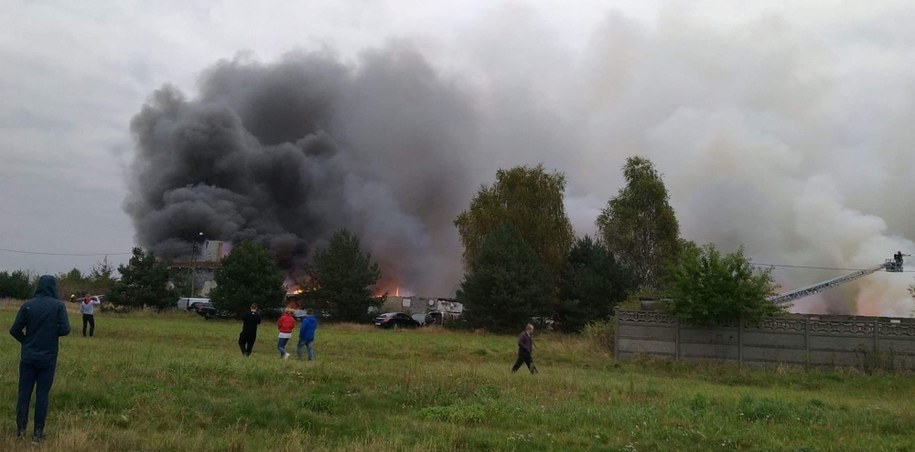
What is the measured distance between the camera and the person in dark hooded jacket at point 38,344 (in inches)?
281

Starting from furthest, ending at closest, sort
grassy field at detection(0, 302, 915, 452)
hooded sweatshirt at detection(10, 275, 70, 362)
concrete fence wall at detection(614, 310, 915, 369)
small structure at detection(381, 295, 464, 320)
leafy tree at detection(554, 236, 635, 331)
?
small structure at detection(381, 295, 464, 320) < leafy tree at detection(554, 236, 635, 331) < concrete fence wall at detection(614, 310, 915, 369) < grassy field at detection(0, 302, 915, 452) < hooded sweatshirt at detection(10, 275, 70, 362)

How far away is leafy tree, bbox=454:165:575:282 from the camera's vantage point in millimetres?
48625

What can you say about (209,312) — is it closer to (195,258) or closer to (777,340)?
(195,258)

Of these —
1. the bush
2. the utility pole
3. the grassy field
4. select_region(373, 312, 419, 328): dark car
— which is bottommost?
select_region(373, 312, 419, 328): dark car

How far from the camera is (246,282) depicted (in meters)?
45.7

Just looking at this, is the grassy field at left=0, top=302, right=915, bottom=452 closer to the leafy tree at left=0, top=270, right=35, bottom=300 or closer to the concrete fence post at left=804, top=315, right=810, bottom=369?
the concrete fence post at left=804, top=315, right=810, bottom=369

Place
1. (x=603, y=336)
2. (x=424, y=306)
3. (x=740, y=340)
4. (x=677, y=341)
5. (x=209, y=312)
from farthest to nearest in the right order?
(x=424, y=306)
(x=209, y=312)
(x=603, y=336)
(x=677, y=341)
(x=740, y=340)

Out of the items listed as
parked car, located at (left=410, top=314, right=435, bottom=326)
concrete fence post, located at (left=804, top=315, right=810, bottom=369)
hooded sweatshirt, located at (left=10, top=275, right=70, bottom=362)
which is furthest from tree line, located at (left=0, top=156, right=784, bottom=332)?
hooded sweatshirt, located at (left=10, top=275, right=70, bottom=362)

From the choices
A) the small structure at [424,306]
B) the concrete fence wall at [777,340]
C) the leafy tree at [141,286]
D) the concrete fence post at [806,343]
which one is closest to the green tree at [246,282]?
the leafy tree at [141,286]

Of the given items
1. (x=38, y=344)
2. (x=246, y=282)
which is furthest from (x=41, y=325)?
(x=246, y=282)

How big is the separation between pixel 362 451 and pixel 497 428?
2.39 m

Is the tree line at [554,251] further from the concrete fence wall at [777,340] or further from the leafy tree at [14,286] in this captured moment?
the leafy tree at [14,286]

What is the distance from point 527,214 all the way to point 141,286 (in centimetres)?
2918

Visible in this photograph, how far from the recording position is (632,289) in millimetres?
43125
